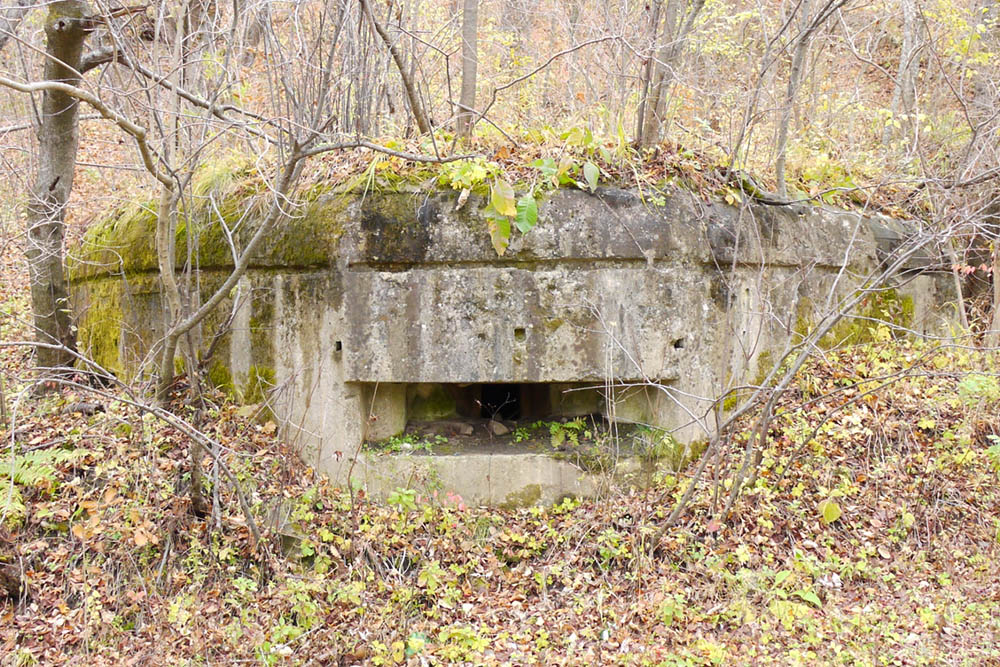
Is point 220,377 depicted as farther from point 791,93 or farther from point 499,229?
point 791,93

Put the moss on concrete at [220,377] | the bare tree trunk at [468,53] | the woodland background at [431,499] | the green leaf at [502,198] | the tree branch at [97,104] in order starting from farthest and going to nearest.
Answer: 1. the bare tree trunk at [468,53]
2. the moss on concrete at [220,377]
3. the woodland background at [431,499]
4. the green leaf at [502,198]
5. the tree branch at [97,104]

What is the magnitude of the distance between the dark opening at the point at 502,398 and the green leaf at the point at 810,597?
230cm

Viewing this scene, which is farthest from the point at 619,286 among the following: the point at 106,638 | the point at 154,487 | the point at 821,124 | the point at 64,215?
the point at 821,124

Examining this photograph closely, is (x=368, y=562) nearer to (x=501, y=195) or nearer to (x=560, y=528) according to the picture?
(x=560, y=528)

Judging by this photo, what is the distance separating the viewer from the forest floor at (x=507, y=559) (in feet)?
10.9

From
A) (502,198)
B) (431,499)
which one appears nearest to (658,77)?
(502,198)

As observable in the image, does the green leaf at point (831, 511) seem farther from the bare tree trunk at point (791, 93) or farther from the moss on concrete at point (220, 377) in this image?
the moss on concrete at point (220, 377)

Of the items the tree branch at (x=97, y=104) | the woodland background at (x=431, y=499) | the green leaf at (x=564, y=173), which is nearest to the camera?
the tree branch at (x=97, y=104)

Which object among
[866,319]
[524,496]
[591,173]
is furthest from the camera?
[866,319]

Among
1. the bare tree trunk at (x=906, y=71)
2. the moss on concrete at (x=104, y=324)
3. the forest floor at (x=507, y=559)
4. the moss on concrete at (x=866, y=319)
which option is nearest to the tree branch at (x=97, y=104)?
the forest floor at (x=507, y=559)

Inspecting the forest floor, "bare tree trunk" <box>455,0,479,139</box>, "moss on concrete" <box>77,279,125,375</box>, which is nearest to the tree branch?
the forest floor

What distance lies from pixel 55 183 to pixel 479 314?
10.8 ft

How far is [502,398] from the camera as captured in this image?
5387 millimetres

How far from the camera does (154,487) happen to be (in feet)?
13.3
